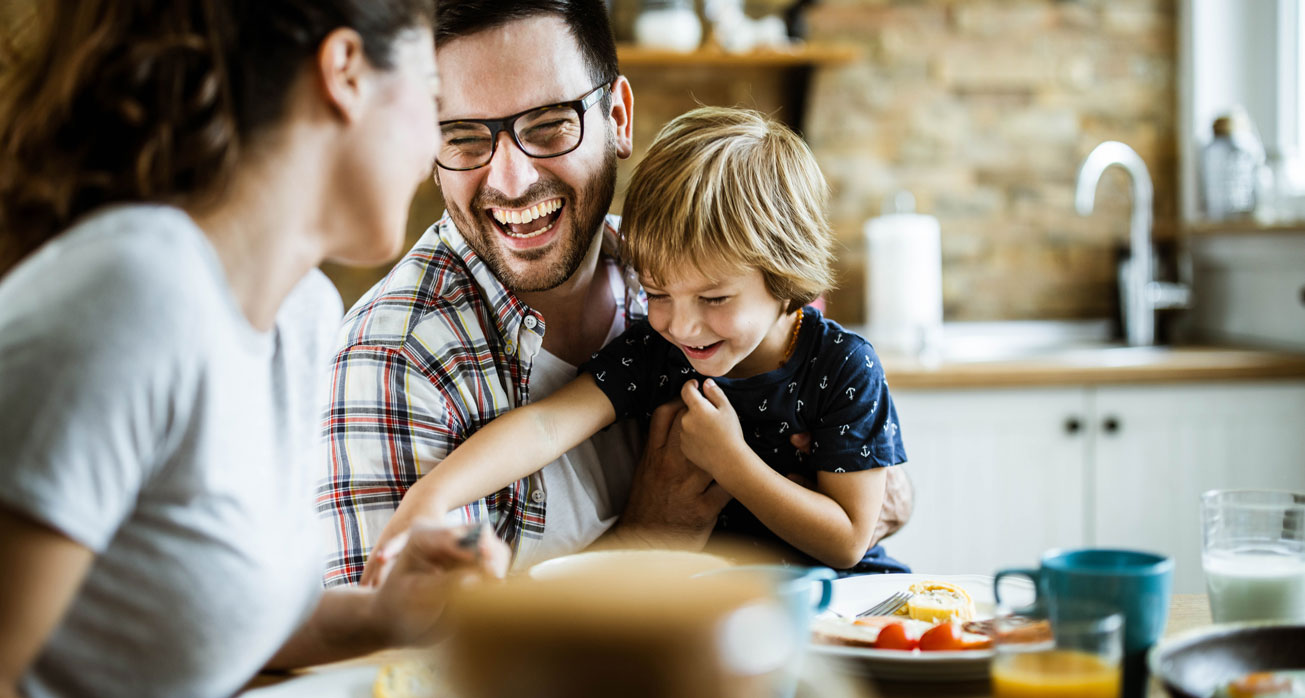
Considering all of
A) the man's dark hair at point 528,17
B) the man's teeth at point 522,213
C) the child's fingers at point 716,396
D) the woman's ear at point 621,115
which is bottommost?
the child's fingers at point 716,396

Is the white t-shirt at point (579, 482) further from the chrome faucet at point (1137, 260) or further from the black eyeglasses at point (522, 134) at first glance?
the chrome faucet at point (1137, 260)

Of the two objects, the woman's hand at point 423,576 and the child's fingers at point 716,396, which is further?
the child's fingers at point 716,396

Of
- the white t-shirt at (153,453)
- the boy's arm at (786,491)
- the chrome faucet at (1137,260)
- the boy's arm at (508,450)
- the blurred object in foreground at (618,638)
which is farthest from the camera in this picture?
the chrome faucet at (1137,260)

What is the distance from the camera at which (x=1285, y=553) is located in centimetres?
104

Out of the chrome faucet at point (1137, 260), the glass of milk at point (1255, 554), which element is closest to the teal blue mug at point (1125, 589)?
the glass of milk at point (1255, 554)

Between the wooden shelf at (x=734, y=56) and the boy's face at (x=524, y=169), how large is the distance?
1.72 metres

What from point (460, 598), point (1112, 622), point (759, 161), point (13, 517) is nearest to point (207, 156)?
point (13, 517)

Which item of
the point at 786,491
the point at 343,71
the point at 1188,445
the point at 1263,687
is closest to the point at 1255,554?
the point at 1263,687

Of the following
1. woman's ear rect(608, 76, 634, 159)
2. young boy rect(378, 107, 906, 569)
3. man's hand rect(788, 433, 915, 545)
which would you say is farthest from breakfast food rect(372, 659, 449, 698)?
woman's ear rect(608, 76, 634, 159)

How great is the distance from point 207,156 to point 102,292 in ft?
0.44

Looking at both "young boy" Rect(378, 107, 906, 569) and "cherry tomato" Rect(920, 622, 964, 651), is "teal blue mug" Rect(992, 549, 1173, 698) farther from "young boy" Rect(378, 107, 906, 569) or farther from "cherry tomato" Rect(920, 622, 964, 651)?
"young boy" Rect(378, 107, 906, 569)

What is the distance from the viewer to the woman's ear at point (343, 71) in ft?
2.78

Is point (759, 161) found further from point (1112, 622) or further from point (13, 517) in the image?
point (13, 517)

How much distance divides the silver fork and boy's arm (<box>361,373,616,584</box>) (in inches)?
19.3
